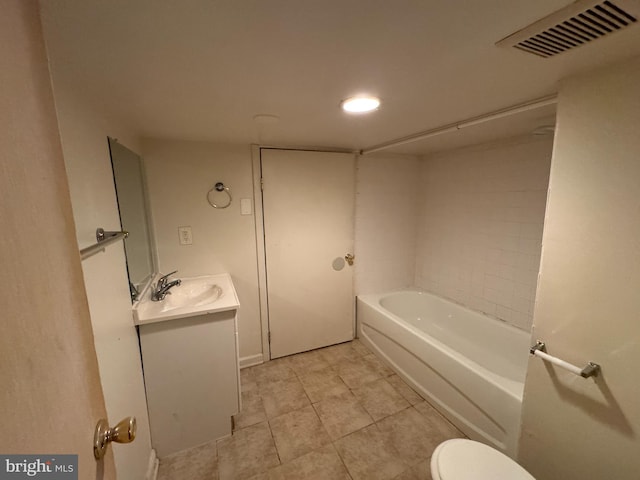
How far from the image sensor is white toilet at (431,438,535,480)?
3.51ft

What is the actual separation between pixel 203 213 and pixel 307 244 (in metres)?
0.97

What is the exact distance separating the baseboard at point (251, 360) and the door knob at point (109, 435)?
1977 mm

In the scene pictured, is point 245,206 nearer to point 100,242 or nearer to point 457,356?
point 100,242

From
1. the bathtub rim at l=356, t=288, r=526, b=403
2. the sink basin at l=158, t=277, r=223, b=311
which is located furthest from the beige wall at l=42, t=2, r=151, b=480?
the bathtub rim at l=356, t=288, r=526, b=403

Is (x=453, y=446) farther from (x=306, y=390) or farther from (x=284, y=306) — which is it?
(x=284, y=306)

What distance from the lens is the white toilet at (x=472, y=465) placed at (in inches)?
42.1

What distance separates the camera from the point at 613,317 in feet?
3.25

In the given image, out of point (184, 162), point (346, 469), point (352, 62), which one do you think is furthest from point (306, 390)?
point (352, 62)

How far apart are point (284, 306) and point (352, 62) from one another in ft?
6.93

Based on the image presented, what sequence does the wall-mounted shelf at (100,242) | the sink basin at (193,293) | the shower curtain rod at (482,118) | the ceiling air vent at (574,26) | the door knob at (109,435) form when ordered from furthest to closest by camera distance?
1. the sink basin at (193,293)
2. the shower curtain rod at (482,118)
3. the wall-mounted shelf at (100,242)
4. the ceiling air vent at (574,26)
5. the door knob at (109,435)

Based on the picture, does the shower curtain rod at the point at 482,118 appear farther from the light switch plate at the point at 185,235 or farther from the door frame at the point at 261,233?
the light switch plate at the point at 185,235

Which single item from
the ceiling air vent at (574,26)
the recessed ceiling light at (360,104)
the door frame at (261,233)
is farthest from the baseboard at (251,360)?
the ceiling air vent at (574,26)

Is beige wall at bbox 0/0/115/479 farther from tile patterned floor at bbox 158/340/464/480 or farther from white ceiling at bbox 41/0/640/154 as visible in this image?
tile patterned floor at bbox 158/340/464/480

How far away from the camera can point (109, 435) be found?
591 mm
